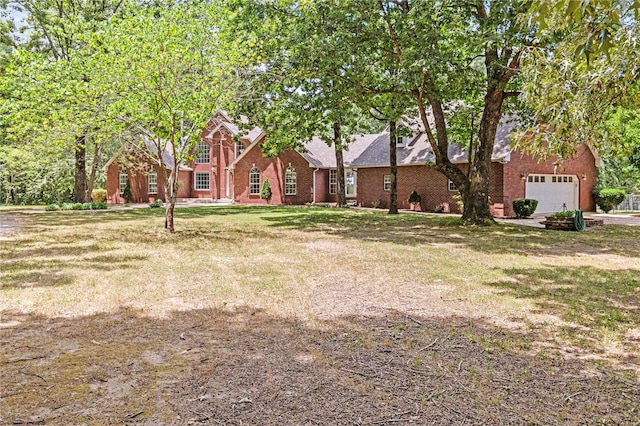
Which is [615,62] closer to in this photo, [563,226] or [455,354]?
[455,354]

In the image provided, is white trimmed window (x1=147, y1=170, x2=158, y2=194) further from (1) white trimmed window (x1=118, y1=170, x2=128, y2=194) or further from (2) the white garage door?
(2) the white garage door

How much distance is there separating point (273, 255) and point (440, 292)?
455 centimetres

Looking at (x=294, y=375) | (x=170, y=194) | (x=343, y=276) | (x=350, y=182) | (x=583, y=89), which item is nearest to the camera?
(x=294, y=375)

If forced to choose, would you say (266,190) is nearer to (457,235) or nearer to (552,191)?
(552,191)

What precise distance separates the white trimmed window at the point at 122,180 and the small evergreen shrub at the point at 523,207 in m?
29.4

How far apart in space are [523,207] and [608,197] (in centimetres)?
786

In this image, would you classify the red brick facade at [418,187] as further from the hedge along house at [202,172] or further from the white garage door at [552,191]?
the hedge along house at [202,172]

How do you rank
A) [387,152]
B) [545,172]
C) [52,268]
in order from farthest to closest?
1. [387,152]
2. [545,172]
3. [52,268]

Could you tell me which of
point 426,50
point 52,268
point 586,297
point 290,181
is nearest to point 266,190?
point 290,181

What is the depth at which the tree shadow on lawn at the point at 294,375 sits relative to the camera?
126 inches

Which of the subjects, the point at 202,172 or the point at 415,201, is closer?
the point at 415,201

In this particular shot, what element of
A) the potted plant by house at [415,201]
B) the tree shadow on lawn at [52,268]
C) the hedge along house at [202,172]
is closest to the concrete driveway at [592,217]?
the potted plant by house at [415,201]

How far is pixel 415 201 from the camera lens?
88.9ft

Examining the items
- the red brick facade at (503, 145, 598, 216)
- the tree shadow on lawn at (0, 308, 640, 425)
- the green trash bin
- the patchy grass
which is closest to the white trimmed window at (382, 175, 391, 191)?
the red brick facade at (503, 145, 598, 216)
